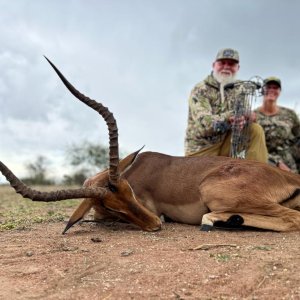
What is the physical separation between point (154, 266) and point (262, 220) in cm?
194

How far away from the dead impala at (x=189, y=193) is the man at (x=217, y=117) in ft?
7.29

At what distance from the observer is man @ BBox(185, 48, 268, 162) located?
337 inches

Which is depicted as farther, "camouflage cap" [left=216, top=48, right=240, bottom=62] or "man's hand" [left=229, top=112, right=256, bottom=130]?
"camouflage cap" [left=216, top=48, right=240, bottom=62]

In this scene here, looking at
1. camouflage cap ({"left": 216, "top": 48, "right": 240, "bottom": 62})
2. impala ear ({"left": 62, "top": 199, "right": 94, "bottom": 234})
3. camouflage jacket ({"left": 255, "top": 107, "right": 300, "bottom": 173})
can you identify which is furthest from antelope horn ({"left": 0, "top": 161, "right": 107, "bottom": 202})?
camouflage jacket ({"left": 255, "top": 107, "right": 300, "bottom": 173})

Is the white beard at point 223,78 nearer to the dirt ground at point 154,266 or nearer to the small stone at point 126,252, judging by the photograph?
the dirt ground at point 154,266

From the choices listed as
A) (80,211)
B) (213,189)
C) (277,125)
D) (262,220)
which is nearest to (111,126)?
(80,211)

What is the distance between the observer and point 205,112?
8977 mm

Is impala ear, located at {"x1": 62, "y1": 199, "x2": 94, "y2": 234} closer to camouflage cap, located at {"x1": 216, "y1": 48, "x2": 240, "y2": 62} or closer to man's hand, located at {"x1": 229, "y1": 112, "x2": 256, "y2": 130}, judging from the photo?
man's hand, located at {"x1": 229, "y1": 112, "x2": 256, "y2": 130}

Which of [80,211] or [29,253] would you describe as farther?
[80,211]

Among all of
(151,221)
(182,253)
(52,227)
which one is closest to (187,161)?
(151,221)

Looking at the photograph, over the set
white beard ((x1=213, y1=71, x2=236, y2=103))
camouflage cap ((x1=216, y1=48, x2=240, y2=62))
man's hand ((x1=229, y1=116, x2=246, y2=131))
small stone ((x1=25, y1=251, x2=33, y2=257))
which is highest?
camouflage cap ((x1=216, y1=48, x2=240, y2=62))

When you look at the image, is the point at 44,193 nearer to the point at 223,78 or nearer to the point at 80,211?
the point at 80,211

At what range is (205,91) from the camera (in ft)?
30.6

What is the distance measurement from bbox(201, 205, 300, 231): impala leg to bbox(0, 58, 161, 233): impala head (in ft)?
1.97
